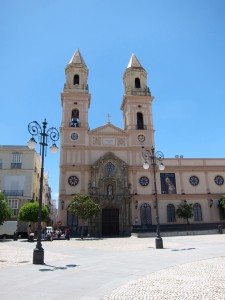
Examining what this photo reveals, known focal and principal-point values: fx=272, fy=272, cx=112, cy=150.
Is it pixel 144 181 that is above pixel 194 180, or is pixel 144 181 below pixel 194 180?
below

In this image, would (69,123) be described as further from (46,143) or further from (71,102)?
(46,143)

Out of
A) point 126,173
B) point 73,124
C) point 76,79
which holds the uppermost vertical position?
point 76,79

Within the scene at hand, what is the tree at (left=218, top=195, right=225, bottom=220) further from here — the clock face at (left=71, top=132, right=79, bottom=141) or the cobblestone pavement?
the cobblestone pavement

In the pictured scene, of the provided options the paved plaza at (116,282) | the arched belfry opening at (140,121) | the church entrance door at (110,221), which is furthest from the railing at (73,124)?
the paved plaza at (116,282)

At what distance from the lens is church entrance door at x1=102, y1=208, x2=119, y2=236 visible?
3675 cm

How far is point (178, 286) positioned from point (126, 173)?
105 feet

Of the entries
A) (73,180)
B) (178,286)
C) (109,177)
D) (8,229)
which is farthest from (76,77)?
(178,286)

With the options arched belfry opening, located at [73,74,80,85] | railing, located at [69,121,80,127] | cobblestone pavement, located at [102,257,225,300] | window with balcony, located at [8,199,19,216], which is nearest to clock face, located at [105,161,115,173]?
railing, located at [69,121,80,127]

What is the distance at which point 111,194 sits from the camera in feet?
123

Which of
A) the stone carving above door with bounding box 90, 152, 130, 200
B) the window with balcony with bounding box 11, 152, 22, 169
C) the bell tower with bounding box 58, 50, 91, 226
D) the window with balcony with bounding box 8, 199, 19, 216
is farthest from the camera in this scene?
the window with balcony with bounding box 11, 152, 22, 169

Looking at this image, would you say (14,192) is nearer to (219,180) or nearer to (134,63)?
(134,63)

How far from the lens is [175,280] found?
24.9 ft

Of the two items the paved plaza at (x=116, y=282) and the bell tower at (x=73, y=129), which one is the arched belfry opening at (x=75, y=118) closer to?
the bell tower at (x=73, y=129)

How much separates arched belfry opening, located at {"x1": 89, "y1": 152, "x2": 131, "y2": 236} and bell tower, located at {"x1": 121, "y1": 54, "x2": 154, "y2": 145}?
272 inches
